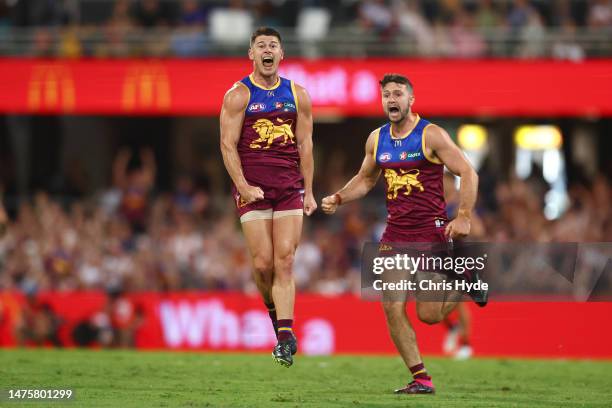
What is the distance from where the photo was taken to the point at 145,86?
67.6 ft

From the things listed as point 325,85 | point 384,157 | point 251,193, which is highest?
point 325,85

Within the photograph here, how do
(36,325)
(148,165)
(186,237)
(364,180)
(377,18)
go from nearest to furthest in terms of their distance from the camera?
(364,180)
(36,325)
(186,237)
(377,18)
(148,165)

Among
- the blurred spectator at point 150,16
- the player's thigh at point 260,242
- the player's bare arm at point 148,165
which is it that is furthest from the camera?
the player's bare arm at point 148,165

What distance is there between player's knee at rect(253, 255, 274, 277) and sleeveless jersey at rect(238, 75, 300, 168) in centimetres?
84

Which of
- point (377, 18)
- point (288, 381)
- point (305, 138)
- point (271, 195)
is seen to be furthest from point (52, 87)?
point (271, 195)

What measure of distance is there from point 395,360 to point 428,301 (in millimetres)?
5191

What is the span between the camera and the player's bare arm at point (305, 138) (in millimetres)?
Result: 10695

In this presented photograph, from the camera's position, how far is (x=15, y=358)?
14.2m

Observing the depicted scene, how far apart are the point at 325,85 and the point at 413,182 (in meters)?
10.2

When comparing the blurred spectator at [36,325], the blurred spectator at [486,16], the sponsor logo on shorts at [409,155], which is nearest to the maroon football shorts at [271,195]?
the sponsor logo on shorts at [409,155]

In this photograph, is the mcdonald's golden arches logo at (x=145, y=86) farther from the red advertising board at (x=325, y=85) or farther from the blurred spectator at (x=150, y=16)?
the blurred spectator at (x=150, y=16)

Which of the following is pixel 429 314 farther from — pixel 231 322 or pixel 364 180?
pixel 231 322

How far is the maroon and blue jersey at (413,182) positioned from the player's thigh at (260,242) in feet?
3.53

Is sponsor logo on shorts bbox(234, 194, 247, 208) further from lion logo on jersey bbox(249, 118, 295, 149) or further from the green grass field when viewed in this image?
the green grass field
